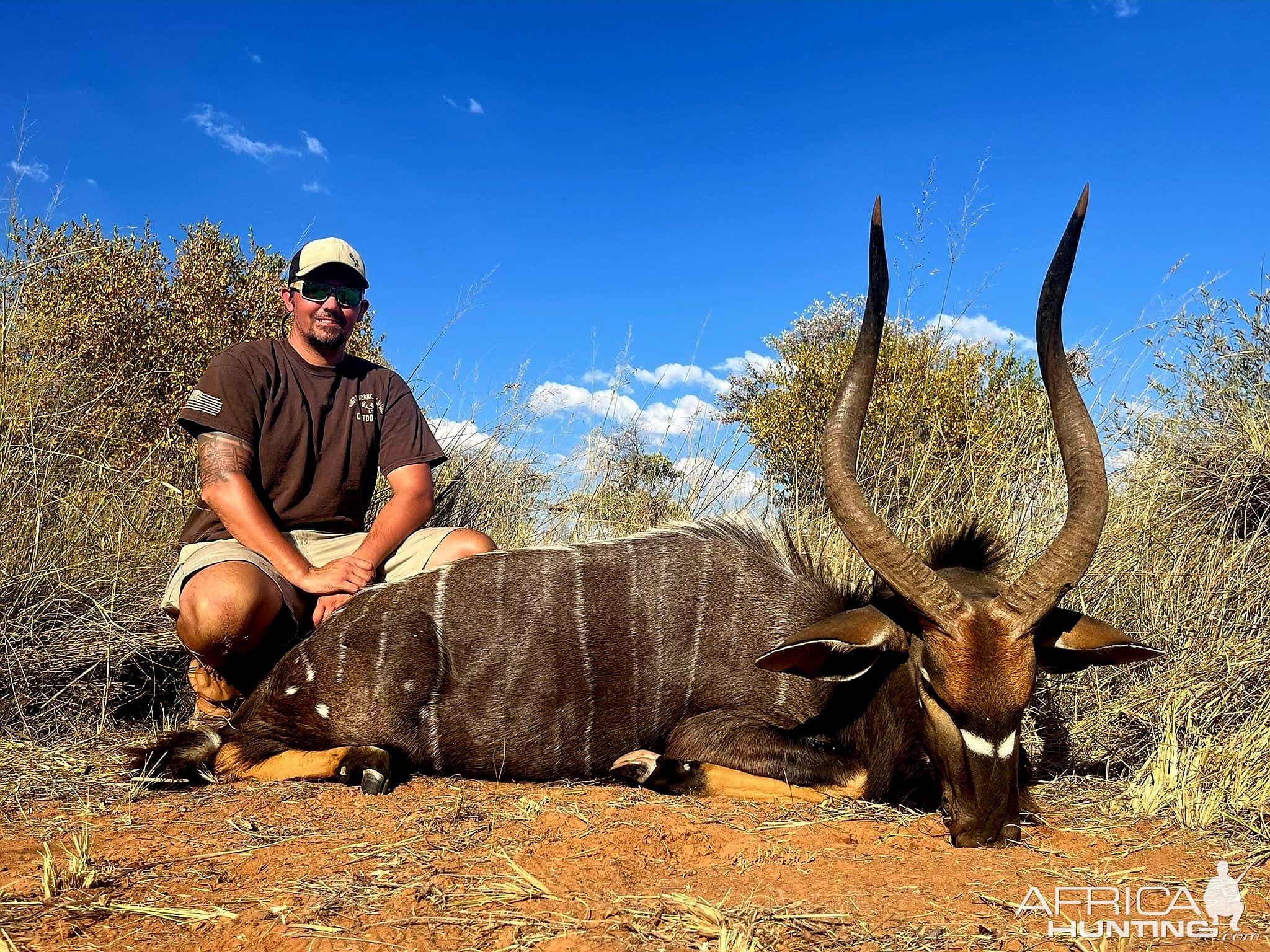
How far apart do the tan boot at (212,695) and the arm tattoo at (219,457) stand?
2.65 feet

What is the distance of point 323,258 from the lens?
4.71 meters

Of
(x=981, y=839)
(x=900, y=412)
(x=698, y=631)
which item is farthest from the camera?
(x=900, y=412)

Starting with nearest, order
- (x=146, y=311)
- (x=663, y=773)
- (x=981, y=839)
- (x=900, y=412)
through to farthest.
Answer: (x=981, y=839) → (x=663, y=773) → (x=900, y=412) → (x=146, y=311)

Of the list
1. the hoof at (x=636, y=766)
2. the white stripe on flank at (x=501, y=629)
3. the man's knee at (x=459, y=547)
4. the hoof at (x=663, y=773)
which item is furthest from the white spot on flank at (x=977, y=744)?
the man's knee at (x=459, y=547)

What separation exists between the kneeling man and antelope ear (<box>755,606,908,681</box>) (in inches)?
72.2

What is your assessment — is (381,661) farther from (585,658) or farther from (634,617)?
(634,617)

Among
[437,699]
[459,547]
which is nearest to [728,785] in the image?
[437,699]

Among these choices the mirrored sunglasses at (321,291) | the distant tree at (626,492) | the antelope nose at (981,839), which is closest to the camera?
the antelope nose at (981,839)

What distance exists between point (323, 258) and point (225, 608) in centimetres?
182

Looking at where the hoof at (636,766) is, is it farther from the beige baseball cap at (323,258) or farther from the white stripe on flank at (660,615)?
the beige baseball cap at (323,258)

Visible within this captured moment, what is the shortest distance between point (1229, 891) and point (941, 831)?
80cm

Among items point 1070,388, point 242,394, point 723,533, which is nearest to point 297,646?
point 242,394

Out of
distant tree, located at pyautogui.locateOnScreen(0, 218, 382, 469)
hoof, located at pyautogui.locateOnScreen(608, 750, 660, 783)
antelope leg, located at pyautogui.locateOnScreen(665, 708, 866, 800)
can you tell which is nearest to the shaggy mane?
antelope leg, located at pyautogui.locateOnScreen(665, 708, 866, 800)

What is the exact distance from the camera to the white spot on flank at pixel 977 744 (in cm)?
292
